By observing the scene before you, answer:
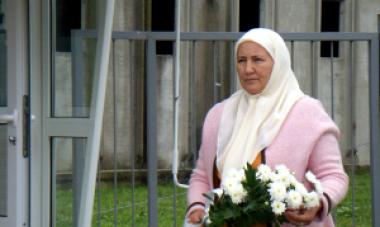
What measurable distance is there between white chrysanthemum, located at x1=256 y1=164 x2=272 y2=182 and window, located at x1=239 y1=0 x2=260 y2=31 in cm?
1292

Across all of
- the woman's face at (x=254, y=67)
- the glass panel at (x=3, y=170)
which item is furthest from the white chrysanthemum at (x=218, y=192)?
the glass panel at (x=3, y=170)

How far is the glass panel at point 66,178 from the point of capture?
5.05 m

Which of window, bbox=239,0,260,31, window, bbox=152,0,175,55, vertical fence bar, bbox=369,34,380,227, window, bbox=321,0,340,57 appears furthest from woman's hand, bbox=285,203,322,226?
window, bbox=321,0,340,57

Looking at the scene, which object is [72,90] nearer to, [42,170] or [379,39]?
[42,170]

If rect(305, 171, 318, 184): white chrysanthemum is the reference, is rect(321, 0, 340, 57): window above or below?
above

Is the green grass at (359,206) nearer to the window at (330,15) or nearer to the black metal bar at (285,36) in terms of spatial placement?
the black metal bar at (285,36)

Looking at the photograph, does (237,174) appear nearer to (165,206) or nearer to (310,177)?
(310,177)

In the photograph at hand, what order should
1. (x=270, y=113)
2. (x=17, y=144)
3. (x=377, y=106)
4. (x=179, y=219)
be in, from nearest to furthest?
1. (x=270, y=113)
2. (x=17, y=144)
3. (x=377, y=106)
4. (x=179, y=219)

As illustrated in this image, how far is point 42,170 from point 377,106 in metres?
1.99

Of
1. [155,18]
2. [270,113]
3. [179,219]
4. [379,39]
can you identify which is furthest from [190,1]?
[270,113]

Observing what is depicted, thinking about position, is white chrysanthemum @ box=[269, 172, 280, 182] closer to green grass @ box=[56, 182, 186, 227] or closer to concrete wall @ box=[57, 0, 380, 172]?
green grass @ box=[56, 182, 186, 227]

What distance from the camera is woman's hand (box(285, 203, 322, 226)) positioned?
3215 millimetres

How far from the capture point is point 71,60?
513cm

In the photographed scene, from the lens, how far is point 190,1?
47.7 feet
